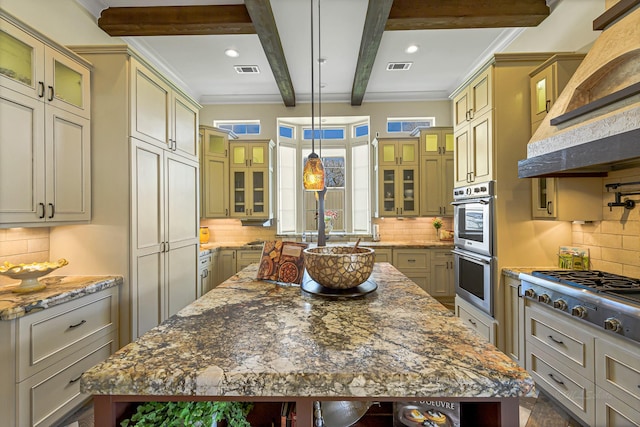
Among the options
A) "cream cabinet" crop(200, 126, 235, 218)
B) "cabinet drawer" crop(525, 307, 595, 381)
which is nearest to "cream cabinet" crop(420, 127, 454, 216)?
"cabinet drawer" crop(525, 307, 595, 381)

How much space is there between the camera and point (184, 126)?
9.44ft

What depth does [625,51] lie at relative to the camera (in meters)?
1.50

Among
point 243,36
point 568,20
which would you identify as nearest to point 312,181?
point 243,36

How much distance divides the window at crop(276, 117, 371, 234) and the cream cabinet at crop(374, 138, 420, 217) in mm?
548

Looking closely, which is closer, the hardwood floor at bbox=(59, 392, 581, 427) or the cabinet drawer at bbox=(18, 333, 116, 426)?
the cabinet drawer at bbox=(18, 333, 116, 426)

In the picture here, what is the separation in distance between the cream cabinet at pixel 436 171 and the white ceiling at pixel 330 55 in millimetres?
820

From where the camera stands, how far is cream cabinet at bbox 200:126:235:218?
433cm

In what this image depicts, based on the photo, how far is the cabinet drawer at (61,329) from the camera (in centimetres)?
154

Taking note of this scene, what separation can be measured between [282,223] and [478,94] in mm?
3525

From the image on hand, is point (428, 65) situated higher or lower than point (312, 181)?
higher

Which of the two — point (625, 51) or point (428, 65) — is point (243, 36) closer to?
point (428, 65)

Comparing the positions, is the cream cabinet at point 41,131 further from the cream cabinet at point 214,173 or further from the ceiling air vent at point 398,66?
the ceiling air vent at point 398,66

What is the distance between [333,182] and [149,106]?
3351 millimetres

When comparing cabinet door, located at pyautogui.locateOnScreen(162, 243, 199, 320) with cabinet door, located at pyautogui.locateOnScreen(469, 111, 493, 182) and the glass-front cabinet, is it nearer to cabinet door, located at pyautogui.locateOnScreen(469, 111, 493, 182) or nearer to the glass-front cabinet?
the glass-front cabinet
